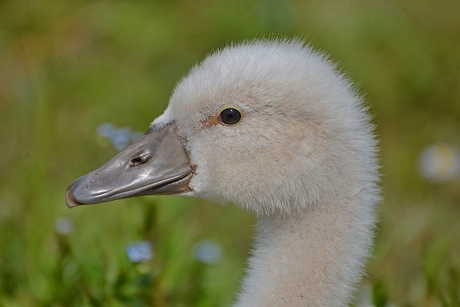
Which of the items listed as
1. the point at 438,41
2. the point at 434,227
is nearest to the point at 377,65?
the point at 438,41

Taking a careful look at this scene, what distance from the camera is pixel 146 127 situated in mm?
5469

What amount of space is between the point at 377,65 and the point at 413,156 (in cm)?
89

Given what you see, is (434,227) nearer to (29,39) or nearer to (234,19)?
(234,19)

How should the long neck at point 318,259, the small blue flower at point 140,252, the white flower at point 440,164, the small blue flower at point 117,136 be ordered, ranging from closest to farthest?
the long neck at point 318,259 → the small blue flower at point 140,252 → the small blue flower at point 117,136 → the white flower at point 440,164

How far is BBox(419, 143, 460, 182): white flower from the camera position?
4.38 meters

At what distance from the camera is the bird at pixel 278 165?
2.75 m

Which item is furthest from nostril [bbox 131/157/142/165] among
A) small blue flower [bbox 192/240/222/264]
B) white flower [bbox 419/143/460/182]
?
white flower [bbox 419/143/460/182]

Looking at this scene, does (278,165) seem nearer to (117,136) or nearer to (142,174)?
(142,174)

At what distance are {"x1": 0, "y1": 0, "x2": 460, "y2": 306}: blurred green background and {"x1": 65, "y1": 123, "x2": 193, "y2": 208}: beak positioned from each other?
0.34 metres

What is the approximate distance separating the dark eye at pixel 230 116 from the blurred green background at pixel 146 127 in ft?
2.07

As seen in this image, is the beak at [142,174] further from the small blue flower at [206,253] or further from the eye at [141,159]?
the small blue flower at [206,253]

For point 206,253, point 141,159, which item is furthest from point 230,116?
point 206,253

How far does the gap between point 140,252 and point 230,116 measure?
65 cm

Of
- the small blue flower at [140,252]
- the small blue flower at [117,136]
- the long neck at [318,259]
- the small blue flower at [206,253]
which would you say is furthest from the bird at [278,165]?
the small blue flower at [206,253]
